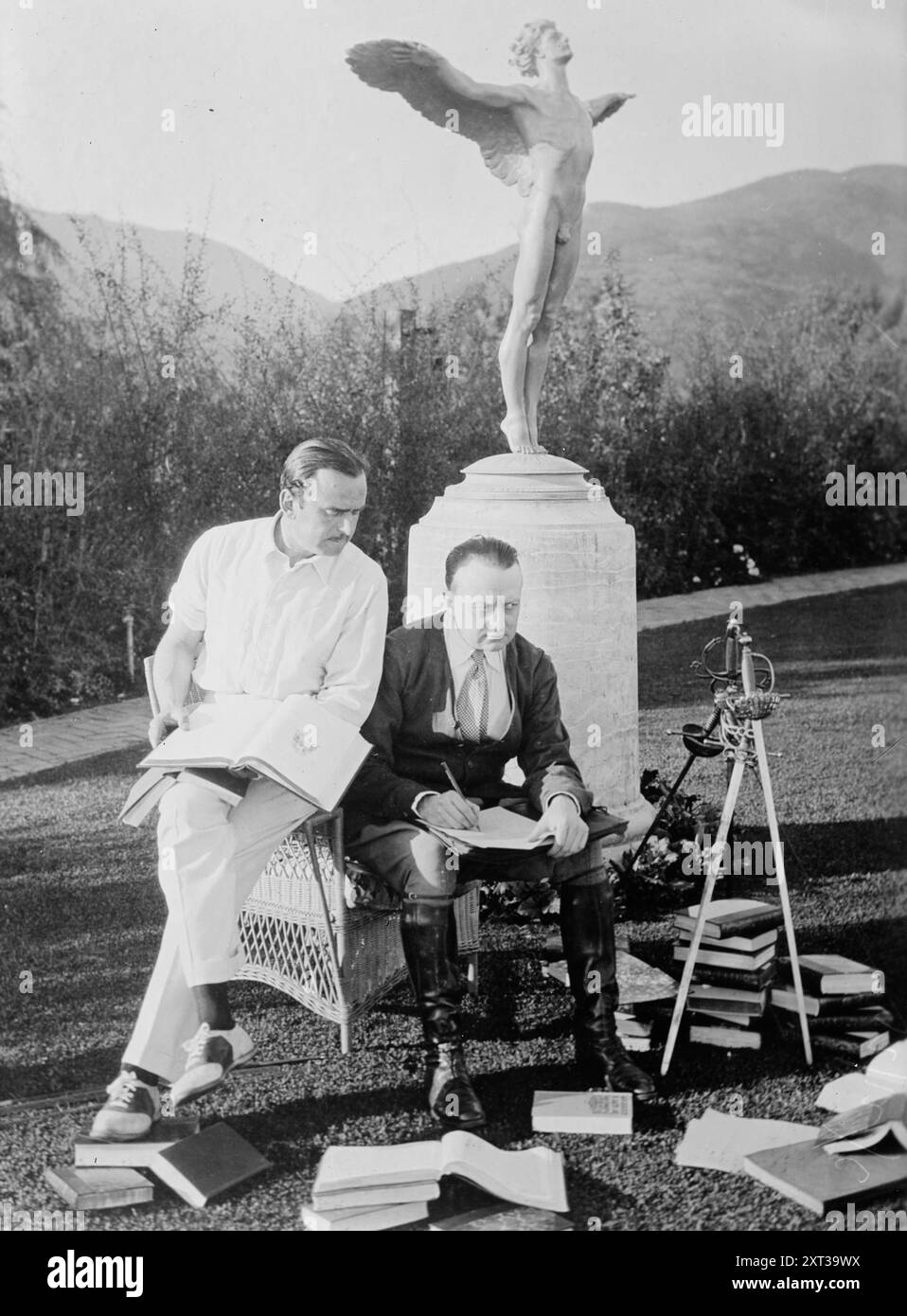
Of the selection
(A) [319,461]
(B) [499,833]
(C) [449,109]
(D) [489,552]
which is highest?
(C) [449,109]

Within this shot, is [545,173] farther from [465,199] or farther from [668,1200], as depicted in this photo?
[668,1200]

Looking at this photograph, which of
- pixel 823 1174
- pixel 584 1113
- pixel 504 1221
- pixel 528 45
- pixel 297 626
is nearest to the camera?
pixel 504 1221

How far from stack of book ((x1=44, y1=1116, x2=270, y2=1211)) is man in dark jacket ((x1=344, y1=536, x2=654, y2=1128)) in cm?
48

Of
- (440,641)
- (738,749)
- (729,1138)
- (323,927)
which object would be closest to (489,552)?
(440,641)

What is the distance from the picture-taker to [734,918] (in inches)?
137

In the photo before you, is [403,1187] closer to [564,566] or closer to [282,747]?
[282,747]

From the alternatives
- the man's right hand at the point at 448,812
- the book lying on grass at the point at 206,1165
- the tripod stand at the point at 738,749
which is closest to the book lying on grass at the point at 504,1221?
the book lying on grass at the point at 206,1165

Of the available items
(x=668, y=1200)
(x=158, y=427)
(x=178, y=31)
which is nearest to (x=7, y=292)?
(x=158, y=427)

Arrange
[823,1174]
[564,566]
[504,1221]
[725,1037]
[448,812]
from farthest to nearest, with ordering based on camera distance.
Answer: [564,566] → [725,1037] → [448,812] → [823,1174] → [504,1221]

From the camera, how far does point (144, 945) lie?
3684 millimetres

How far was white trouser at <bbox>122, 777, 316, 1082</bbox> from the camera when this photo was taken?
9.92 feet

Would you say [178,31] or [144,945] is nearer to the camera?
[178,31]

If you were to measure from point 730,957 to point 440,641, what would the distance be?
114 cm

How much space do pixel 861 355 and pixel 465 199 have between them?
63.7 inches
